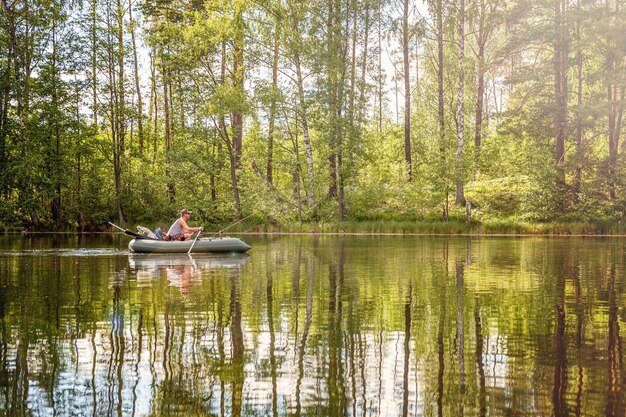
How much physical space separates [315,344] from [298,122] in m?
29.2

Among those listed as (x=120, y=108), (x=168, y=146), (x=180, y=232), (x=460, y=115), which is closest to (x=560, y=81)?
(x=460, y=115)

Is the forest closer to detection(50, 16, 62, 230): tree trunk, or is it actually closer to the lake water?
detection(50, 16, 62, 230): tree trunk

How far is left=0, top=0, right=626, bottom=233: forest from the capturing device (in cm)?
3216

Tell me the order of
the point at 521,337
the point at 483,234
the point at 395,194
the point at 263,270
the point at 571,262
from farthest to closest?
the point at 395,194 → the point at 483,234 → the point at 571,262 → the point at 263,270 → the point at 521,337

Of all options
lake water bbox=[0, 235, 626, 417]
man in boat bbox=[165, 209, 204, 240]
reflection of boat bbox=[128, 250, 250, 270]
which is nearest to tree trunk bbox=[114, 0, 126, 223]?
man in boat bbox=[165, 209, 204, 240]

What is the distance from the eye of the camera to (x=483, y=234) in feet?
102

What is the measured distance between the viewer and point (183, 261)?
714 inches

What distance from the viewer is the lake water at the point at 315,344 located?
4.93 m

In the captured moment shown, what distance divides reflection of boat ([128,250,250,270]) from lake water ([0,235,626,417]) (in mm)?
2516

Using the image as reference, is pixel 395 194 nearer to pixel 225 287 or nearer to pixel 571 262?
pixel 571 262

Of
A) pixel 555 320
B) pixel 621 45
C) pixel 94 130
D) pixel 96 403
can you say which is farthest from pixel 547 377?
pixel 94 130

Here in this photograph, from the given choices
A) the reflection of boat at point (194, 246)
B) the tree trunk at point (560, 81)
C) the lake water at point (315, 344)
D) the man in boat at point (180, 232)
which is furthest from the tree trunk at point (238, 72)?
the lake water at point (315, 344)

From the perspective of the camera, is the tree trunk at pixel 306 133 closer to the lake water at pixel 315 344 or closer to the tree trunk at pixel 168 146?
the tree trunk at pixel 168 146

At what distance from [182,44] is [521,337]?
102 ft
